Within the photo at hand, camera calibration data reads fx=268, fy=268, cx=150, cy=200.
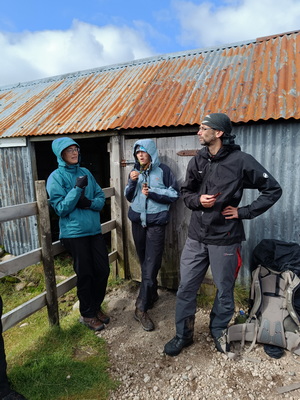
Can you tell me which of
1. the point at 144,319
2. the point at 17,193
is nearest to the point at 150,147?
the point at 144,319

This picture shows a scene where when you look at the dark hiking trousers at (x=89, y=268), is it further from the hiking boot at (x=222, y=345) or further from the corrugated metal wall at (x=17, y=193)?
the corrugated metal wall at (x=17, y=193)

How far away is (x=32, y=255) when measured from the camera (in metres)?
3.18

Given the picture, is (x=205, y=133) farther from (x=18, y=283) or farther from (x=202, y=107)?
(x=18, y=283)

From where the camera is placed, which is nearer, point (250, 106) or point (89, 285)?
point (89, 285)

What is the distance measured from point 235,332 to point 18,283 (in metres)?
4.74

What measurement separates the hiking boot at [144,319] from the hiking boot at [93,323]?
48 cm

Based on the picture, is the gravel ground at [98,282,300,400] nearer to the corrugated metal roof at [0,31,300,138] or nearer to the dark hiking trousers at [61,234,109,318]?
the dark hiking trousers at [61,234,109,318]

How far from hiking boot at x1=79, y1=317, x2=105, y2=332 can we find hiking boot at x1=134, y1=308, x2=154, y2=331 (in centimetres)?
48

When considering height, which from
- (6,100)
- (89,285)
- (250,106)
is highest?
(6,100)

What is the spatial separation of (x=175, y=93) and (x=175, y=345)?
3919 millimetres

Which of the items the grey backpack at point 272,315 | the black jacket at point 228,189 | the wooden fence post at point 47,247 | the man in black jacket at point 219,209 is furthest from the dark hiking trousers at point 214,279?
the wooden fence post at point 47,247

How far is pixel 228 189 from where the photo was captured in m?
2.74

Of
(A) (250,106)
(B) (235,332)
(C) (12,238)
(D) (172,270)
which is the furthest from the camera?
(C) (12,238)

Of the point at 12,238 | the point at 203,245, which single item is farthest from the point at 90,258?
the point at 12,238
